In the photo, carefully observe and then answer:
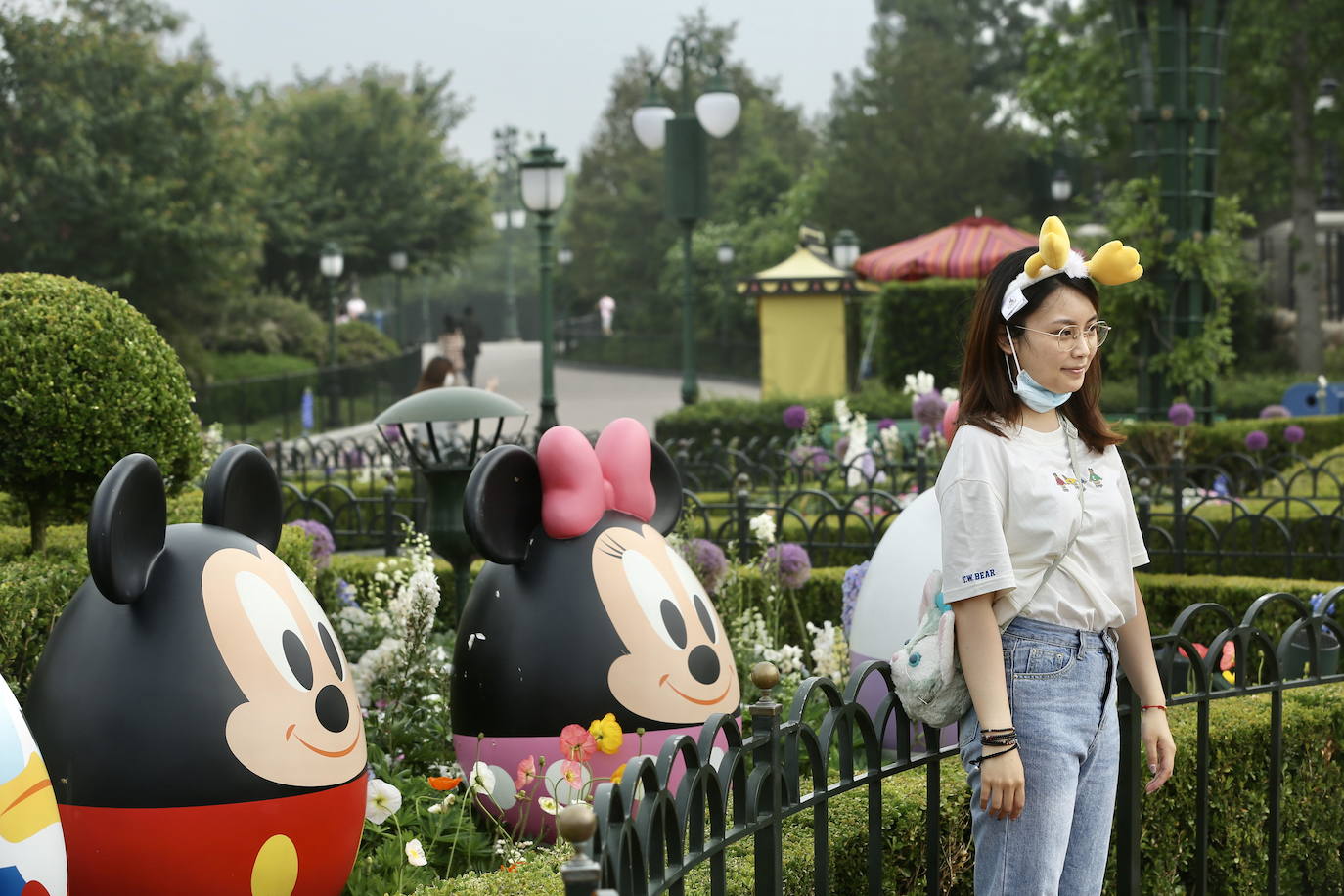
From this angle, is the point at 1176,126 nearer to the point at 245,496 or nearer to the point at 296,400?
the point at 245,496

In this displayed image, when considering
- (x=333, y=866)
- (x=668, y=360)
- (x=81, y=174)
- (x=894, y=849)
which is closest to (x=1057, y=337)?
(x=894, y=849)

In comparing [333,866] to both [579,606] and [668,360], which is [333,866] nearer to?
[579,606]

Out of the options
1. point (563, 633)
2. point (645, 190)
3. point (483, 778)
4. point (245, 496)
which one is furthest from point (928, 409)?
point (645, 190)

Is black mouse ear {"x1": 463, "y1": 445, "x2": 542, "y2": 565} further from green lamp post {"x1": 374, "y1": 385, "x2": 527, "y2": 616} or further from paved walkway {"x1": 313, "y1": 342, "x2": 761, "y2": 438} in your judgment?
paved walkway {"x1": 313, "y1": 342, "x2": 761, "y2": 438}

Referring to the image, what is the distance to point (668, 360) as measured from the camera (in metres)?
44.6

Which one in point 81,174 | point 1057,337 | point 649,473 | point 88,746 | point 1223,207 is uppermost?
point 81,174

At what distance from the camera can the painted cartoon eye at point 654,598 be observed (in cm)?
399

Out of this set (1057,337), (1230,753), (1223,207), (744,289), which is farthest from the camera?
(744,289)

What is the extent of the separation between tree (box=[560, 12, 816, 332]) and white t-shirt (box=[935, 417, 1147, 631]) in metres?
40.2

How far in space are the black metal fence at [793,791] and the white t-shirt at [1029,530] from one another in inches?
16.6

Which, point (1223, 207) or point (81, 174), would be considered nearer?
point (1223, 207)

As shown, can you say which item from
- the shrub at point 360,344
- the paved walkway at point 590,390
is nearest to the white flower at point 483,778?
the paved walkway at point 590,390

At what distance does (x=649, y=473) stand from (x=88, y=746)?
186cm

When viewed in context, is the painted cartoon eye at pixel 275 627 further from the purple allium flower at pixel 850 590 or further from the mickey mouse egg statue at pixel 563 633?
the purple allium flower at pixel 850 590
